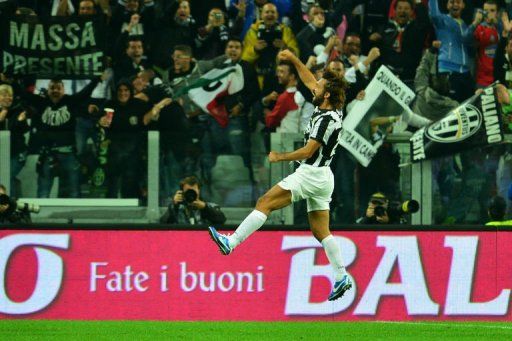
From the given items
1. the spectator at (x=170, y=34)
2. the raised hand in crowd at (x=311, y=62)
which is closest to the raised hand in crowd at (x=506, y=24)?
the raised hand in crowd at (x=311, y=62)

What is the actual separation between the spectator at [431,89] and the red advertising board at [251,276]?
301 cm

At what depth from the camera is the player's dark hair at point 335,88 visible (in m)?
10.5

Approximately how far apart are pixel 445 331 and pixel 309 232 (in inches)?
74.9

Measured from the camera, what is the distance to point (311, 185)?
1058cm

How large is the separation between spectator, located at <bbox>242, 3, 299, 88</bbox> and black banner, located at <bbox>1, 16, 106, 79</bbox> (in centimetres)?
208

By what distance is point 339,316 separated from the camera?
1183cm

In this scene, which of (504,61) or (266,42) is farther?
(266,42)

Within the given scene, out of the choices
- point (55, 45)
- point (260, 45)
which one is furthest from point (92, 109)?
point (260, 45)

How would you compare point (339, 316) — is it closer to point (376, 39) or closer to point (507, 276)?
point (507, 276)

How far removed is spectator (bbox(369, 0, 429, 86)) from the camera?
15688mm

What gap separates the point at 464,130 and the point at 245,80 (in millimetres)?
2928

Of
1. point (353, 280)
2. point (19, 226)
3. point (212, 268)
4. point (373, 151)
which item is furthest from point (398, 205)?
point (19, 226)

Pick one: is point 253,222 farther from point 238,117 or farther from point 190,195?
point 238,117

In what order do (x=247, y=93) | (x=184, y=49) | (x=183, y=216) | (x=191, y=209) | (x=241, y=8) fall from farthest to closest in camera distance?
(x=241, y=8), (x=184, y=49), (x=247, y=93), (x=183, y=216), (x=191, y=209)
